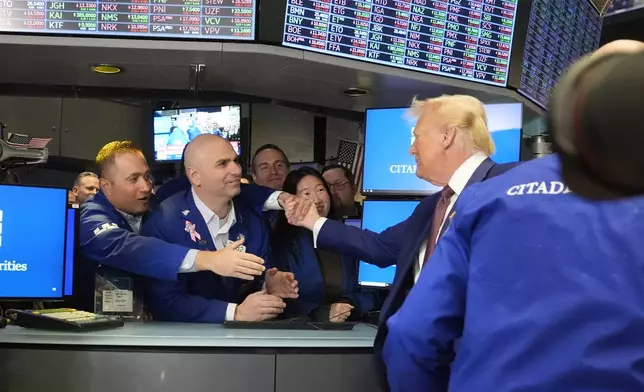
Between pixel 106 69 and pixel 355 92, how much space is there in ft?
4.55

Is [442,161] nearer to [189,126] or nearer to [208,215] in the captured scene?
[208,215]

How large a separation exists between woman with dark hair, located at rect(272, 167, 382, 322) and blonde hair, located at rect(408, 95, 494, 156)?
86 centimetres

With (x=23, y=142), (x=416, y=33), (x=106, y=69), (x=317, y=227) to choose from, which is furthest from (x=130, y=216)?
(x=416, y=33)

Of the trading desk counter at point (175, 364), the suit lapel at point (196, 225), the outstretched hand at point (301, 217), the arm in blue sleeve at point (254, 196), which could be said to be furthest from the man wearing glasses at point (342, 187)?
the trading desk counter at point (175, 364)

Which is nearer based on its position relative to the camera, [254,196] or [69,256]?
[69,256]

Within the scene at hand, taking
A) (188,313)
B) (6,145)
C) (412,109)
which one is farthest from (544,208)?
(6,145)

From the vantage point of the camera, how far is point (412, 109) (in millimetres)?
2359

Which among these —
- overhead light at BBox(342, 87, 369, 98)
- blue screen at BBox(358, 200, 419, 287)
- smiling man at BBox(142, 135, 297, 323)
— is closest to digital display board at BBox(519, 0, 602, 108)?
overhead light at BBox(342, 87, 369, 98)

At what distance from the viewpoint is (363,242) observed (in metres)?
2.55

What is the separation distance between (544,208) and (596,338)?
18cm

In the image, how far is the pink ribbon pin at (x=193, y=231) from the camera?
246 centimetres

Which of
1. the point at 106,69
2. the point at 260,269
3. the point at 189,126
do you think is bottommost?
the point at 260,269

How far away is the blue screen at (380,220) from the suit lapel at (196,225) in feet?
2.38

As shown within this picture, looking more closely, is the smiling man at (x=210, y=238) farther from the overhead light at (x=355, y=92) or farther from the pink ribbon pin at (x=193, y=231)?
the overhead light at (x=355, y=92)
